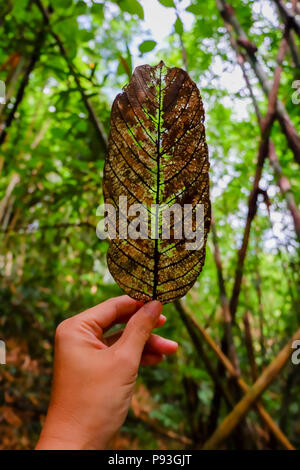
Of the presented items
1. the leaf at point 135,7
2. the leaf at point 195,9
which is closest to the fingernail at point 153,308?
the leaf at point 135,7

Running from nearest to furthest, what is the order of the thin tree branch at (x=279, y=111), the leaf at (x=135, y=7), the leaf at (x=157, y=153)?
the leaf at (x=157, y=153)
the leaf at (x=135, y=7)
the thin tree branch at (x=279, y=111)

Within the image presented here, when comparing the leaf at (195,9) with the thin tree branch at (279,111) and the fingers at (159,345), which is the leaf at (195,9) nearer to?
the thin tree branch at (279,111)

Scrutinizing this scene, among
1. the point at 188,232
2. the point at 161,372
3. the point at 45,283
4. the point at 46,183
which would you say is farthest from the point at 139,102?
the point at 45,283

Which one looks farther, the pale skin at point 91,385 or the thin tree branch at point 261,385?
the thin tree branch at point 261,385

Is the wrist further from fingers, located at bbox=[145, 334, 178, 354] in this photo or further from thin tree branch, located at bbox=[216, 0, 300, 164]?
thin tree branch, located at bbox=[216, 0, 300, 164]

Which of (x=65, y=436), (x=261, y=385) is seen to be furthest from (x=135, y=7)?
(x=261, y=385)

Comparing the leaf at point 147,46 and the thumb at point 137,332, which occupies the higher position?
the leaf at point 147,46
